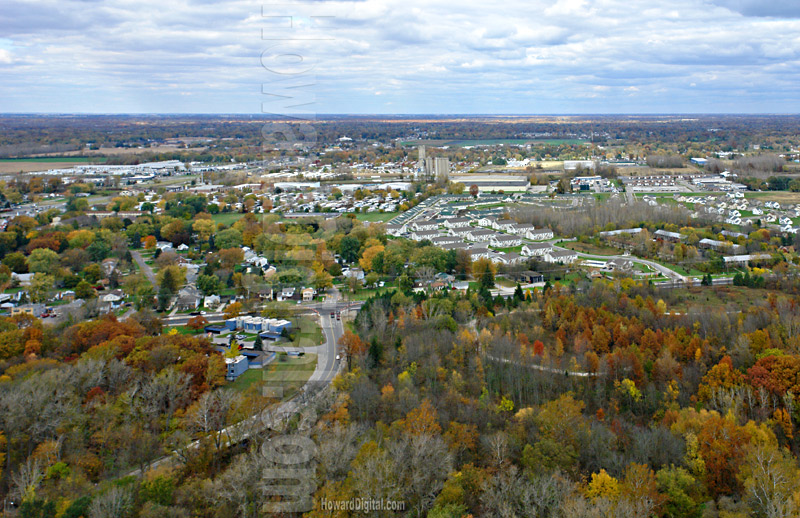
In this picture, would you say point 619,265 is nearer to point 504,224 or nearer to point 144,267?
point 504,224

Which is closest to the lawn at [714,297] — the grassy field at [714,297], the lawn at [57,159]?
the grassy field at [714,297]

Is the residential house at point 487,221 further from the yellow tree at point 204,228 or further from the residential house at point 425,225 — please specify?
the yellow tree at point 204,228

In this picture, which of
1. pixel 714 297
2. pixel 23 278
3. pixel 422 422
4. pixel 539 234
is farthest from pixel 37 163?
pixel 714 297

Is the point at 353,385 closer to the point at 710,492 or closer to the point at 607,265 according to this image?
the point at 710,492

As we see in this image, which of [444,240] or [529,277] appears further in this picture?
[444,240]

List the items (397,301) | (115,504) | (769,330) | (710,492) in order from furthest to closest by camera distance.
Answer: (397,301) → (769,330) → (710,492) → (115,504)

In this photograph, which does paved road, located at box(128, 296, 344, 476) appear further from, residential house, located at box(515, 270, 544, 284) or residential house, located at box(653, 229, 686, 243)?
residential house, located at box(653, 229, 686, 243)

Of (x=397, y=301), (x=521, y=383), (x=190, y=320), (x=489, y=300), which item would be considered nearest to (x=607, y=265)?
(x=489, y=300)

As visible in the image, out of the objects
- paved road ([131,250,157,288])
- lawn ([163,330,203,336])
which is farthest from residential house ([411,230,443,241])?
lawn ([163,330,203,336])
